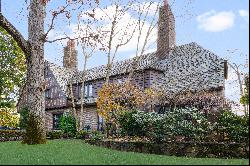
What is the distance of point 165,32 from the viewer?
37.2 meters

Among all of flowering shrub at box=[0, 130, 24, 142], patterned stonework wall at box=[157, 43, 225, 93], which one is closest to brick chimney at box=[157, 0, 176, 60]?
patterned stonework wall at box=[157, 43, 225, 93]

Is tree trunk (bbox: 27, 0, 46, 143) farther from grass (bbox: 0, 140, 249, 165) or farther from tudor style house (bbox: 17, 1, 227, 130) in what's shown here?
tudor style house (bbox: 17, 1, 227, 130)

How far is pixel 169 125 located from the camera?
55.0 feet

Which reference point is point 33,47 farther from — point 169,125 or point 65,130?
point 65,130

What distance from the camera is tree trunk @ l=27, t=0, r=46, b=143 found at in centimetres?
2041

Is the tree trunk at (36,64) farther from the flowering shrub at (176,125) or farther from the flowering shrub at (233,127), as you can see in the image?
the flowering shrub at (233,127)

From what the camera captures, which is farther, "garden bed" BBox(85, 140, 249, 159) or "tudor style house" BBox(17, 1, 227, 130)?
"tudor style house" BBox(17, 1, 227, 130)

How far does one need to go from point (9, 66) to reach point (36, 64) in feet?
74.6

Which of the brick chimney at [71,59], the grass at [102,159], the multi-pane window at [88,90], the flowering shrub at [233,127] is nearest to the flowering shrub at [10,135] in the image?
the multi-pane window at [88,90]

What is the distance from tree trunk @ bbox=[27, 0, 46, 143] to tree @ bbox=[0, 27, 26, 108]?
21.1 meters

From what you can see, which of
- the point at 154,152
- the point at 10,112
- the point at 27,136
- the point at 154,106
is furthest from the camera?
the point at 10,112

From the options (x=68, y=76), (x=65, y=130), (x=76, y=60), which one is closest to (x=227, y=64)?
(x=65, y=130)

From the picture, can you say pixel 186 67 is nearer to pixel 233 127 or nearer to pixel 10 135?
pixel 10 135

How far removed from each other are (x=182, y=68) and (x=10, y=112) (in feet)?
67.0
